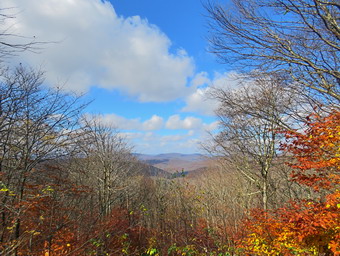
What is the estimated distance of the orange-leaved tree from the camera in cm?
416

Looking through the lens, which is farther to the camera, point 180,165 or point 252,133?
point 180,165

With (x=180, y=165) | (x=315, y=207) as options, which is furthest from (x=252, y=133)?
(x=180, y=165)

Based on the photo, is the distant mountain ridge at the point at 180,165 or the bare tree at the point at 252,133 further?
the distant mountain ridge at the point at 180,165

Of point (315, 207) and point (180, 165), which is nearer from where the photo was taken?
point (315, 207)

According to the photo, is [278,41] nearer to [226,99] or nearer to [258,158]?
[226,99]

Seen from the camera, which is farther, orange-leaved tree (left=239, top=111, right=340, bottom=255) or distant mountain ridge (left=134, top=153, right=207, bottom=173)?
distant mountain ridge (left=134, top=153, right=207, bottom=173)

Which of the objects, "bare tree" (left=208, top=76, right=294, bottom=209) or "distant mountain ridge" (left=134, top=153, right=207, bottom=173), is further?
"distant mountain ridge" (left=134, top=153, right=207, bottom=173)

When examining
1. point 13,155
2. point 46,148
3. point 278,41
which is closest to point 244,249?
point 278,41

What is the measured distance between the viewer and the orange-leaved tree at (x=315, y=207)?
4.16 meters

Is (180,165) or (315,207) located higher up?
(315,207)

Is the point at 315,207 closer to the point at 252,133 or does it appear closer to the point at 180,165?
the point at 252,133

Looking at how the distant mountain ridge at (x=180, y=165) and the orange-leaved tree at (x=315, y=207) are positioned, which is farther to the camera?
the distant mountain ridge at (x=180, y=165)

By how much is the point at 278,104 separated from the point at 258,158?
7.97ft

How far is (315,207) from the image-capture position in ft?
15.2
